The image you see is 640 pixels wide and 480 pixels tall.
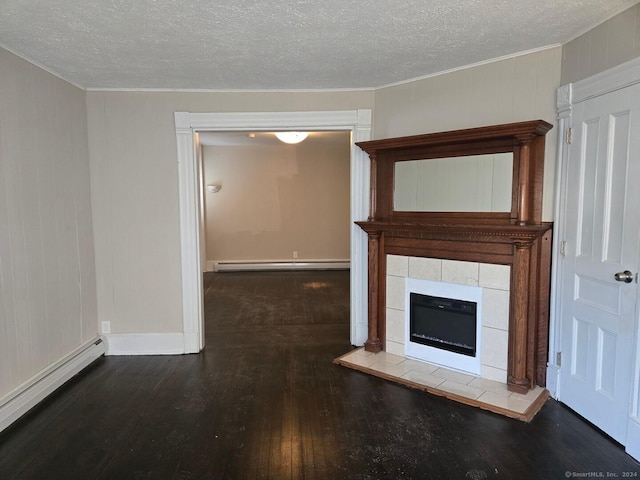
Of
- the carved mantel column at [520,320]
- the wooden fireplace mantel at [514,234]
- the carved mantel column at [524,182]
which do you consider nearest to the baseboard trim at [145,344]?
the wooden fireplace mantel at [514,234]

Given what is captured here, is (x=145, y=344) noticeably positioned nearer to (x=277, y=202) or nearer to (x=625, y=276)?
(x=625, y=276)

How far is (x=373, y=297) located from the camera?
3559mm

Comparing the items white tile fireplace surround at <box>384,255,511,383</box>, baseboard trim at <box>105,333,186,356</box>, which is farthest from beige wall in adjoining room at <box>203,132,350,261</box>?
white tile fireplace surround at <box>384,255,511,383</box>

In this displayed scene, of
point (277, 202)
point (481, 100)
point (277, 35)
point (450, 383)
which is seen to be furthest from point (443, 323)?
point (277, 202)

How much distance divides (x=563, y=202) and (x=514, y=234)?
15.1 inches

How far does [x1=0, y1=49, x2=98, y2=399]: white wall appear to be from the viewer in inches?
101

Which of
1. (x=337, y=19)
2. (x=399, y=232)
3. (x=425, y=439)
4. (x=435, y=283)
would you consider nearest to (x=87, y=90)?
(x=337, y=19)

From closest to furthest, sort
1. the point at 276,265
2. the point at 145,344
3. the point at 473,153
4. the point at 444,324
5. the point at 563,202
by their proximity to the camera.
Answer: the point at 563,202, the point at 473,153, the point at 444,324, the point at 145,344, the point at 276,265

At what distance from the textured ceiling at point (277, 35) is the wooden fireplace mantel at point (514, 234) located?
56cm

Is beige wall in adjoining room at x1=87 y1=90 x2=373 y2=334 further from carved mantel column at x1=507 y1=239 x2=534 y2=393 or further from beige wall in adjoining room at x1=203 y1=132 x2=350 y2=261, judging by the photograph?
beige wall in adjoining room at x1=203 y1=132 x2=350 y2=261

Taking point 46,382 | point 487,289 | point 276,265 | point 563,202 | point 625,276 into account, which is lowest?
point 46,382

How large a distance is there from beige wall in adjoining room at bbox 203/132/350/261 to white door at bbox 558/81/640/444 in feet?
18.8

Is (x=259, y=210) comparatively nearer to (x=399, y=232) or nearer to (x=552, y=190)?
(x=399, y=232)

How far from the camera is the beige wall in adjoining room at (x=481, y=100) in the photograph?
2.78 metres
